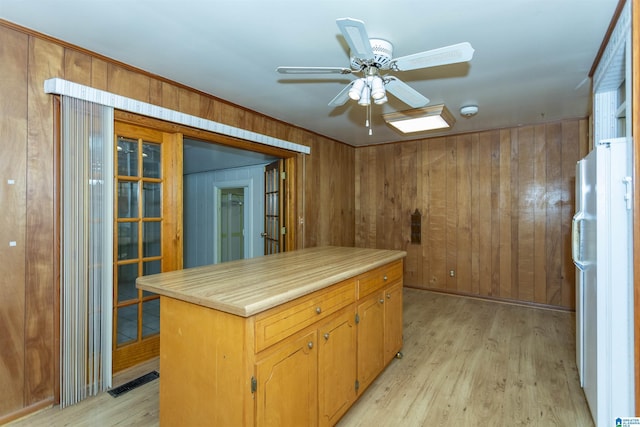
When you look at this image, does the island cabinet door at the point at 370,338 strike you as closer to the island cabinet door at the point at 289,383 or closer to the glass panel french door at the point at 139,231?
the island cabinet door at the point at 289,383

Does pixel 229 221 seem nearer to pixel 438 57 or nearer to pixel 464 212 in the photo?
pixel 464 212

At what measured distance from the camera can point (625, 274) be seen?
167 centimetres

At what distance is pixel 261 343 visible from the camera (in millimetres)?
1339

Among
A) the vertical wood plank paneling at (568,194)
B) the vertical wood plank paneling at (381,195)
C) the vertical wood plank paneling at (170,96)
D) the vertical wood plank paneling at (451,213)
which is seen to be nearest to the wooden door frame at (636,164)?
the vertical wood plank paneling at (568,194)

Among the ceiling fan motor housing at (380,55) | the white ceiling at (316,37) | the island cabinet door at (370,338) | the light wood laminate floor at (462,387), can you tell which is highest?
the white ceiling at (316,37)

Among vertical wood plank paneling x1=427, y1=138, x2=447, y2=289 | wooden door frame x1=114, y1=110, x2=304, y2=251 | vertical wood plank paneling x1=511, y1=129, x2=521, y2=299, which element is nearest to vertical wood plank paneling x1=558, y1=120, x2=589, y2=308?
vertical wood plank paneling x1=511, y1=129, x2=521, y2=299

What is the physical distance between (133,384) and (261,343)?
5.63 feet

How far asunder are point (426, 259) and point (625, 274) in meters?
3.30

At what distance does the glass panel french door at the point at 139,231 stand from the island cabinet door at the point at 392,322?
1.88 metres

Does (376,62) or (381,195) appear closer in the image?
(376,62)

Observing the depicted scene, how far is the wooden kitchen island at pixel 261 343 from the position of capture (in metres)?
1.33

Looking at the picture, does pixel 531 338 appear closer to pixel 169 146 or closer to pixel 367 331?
pixel 367 331

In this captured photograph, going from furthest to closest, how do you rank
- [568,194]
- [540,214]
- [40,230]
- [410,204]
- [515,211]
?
[410,204]
[515,211]
[540,214]
[568,194]
[40,230]

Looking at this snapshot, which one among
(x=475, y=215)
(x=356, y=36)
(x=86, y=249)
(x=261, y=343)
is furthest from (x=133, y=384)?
(x=475, y=215)
